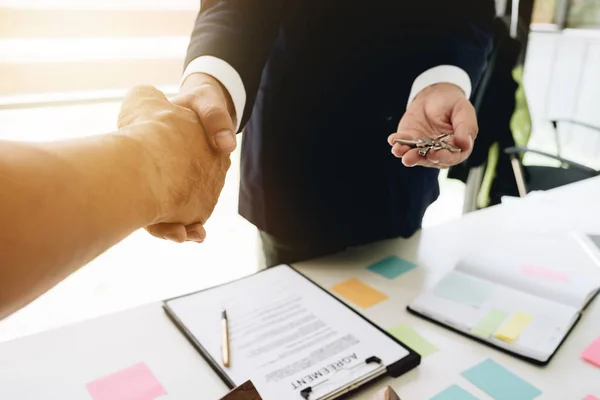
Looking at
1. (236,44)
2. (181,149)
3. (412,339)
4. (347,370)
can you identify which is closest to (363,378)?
(347,370)

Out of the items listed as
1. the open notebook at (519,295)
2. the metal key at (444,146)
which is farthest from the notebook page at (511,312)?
the metal key at (444,146)

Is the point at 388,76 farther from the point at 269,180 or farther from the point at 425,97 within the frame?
the point at 269,180

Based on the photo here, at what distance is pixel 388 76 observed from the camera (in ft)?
2.98

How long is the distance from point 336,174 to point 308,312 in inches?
12.8

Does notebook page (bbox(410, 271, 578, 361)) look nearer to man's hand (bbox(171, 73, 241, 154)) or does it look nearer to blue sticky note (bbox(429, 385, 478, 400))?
blue sticky note (bbox(429, 385, 478, 400))

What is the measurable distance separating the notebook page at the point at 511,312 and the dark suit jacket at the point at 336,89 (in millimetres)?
225

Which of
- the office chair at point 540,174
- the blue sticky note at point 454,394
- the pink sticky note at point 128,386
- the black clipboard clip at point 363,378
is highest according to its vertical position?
the black clipboard clip at point 363,378

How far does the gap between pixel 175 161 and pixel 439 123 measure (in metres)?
0.43

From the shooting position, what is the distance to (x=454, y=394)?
57cm

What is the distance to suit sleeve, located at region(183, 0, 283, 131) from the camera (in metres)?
0.81

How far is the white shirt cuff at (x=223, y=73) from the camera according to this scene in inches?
31.1

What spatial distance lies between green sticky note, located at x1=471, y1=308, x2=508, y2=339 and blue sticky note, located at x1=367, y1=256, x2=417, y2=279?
17 centimetres

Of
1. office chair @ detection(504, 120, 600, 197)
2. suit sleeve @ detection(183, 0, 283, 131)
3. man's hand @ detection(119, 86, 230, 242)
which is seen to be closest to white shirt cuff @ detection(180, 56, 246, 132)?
suit sleeve @ detection(183, 0, 283, 131)

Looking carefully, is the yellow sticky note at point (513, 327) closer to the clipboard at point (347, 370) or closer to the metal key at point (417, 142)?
the clipboard at point (347, 370)
